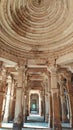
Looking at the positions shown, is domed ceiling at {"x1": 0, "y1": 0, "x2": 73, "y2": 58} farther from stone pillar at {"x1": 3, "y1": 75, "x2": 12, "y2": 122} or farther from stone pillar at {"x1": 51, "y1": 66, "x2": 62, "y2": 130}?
stone pillar at {"x1": 3, "y1": 75, "x2": 12, "y2": 122}

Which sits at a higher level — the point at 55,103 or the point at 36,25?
the point at 36,25

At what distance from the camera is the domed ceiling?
7.73 metres

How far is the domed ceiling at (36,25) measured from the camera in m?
7.73

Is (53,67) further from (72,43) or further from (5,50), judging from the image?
(5,50)

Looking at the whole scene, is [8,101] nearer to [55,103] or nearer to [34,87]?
[34,87]

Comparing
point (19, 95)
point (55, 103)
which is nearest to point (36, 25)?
point (19, 95)

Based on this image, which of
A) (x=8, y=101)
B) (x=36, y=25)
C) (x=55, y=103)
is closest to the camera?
(x=55, y=103)

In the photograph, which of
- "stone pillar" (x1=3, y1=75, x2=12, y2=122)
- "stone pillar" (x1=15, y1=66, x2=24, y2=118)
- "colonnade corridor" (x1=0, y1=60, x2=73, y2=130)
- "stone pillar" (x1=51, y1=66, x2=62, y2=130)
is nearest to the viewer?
"stone pillar" (x1=51, y1=66, x2=62, y2=130)

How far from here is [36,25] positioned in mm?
8766

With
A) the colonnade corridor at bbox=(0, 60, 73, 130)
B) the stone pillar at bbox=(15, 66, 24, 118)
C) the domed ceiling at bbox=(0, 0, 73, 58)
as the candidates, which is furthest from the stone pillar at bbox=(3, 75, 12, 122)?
the domed ceiling at bbox=(0, 0, 73, 58)

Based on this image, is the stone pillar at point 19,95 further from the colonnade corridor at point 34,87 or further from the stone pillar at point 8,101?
the stone pillar at point 8,101

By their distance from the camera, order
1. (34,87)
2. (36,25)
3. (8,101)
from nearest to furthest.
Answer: (36,25) → (8,101) → (34,87)

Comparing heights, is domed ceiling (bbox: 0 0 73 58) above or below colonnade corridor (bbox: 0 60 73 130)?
above

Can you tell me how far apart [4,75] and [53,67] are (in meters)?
3.99
